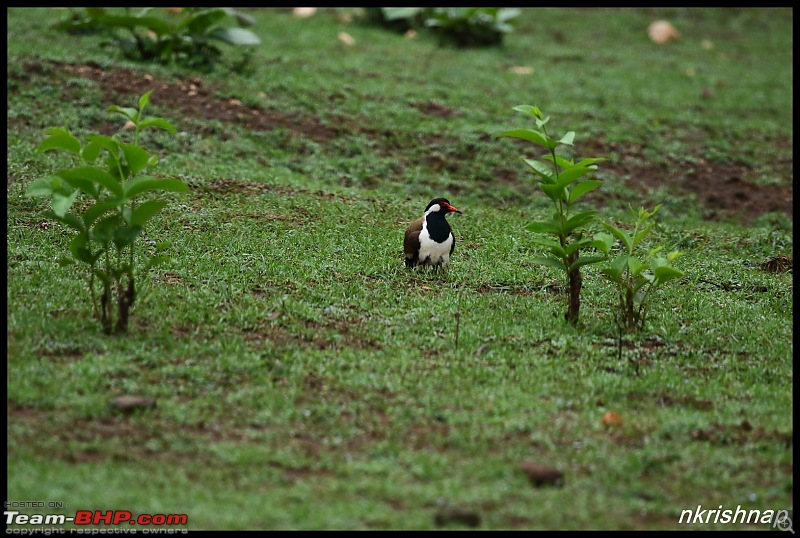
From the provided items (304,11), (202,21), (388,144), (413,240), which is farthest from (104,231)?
(304,11)

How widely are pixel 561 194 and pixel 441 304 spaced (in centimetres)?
119

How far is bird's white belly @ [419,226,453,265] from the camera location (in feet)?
22.6

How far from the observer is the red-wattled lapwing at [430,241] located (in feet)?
22.6

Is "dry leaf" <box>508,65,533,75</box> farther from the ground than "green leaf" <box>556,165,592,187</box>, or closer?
closer

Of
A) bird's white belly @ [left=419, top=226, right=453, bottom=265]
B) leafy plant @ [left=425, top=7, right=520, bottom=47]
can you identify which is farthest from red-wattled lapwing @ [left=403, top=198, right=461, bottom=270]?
leafy plant @ [left=425, top=7, right=520, bottom=47]

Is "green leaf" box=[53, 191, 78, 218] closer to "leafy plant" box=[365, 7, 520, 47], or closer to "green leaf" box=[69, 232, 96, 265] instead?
"green leaf" box=[69, 232, 96, 265]

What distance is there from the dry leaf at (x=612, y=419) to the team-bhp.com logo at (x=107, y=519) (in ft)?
7.09

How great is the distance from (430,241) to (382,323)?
103 centimetres

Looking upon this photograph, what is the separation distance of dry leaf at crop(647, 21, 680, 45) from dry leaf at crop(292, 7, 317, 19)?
6047mm

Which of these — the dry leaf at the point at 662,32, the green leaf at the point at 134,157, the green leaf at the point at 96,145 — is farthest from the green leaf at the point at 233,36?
the dry leaf at the point at 662,32

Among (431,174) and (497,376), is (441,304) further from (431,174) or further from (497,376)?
(431,174)

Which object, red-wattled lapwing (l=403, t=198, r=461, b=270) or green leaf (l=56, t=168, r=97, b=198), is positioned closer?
green leaf (l=56, t=168, r=97, b=198)

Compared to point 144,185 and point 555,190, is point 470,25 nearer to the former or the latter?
point 555,190

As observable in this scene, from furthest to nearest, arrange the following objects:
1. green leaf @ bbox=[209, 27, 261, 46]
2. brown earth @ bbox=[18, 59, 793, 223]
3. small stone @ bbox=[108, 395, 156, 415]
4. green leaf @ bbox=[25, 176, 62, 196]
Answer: green leaf @ bbox=[209, 27, 261, 46], brown earth @ bbox=[18, 59, 793, 223], green leaf @ bbox=[25, 176, 62, 196], small stone @ bbox=[108, 395, 156, 415]
